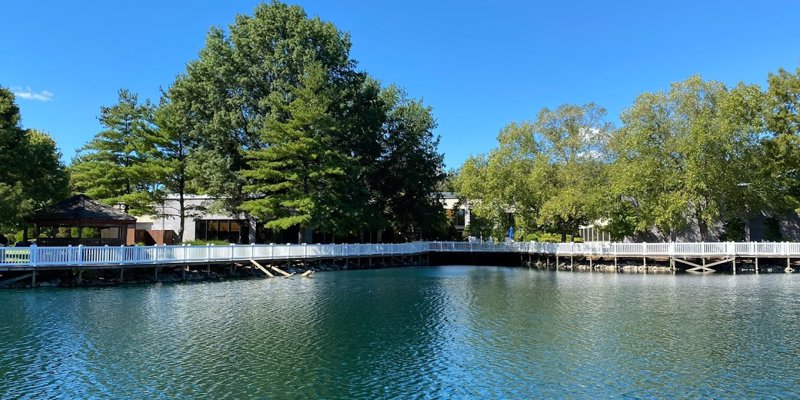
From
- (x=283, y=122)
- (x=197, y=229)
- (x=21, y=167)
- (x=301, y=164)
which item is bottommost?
(x=197, y=229)

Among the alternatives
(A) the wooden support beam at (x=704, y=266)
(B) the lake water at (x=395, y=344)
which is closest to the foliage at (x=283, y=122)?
(B) the lake water at (x=395, y=344)

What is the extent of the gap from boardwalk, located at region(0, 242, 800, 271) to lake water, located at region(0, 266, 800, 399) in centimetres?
164

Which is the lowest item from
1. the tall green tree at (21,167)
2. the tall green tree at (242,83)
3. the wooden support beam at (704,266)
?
the wooden support beam at (704,266)

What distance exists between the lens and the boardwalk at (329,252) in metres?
21.8

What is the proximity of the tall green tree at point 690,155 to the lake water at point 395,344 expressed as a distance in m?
11.1

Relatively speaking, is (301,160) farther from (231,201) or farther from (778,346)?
(778,346)

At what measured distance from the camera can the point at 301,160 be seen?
34406mm

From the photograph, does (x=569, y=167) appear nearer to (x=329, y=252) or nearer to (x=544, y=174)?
(x=544, y=174)

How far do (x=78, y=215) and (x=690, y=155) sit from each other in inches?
1322

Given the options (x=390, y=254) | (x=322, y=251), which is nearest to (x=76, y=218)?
(x=322, y=251)

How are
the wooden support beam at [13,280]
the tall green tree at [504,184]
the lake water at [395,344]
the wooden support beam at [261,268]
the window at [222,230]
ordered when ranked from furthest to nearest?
1. the window at [222,230]
2. the tall green tree at [504,184]
3. the wooden support beam at [261,268]
4. the wooden support beam at [13,280]
5. the lake water at [395,344]

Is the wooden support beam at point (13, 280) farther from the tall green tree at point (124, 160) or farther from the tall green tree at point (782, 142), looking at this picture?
the tall green tree at point (782, 142)

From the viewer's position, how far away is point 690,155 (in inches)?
1256

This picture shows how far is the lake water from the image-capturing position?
32.0 feet
